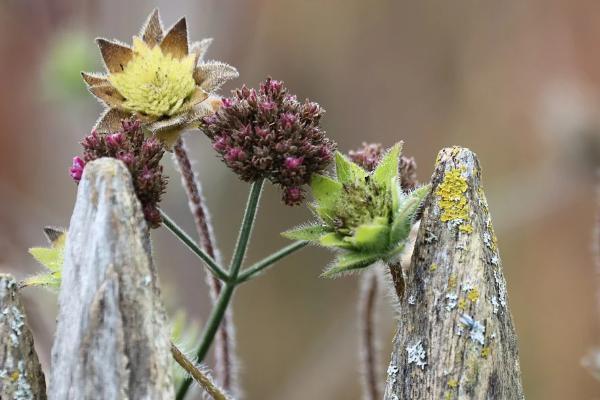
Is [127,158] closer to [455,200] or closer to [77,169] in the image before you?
[77,169]

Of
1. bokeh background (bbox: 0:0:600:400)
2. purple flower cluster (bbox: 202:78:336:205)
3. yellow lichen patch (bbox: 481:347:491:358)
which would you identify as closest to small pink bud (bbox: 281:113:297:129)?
purple flower cluster (bbox: 202:78:336:205)

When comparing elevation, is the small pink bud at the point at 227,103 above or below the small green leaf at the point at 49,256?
above

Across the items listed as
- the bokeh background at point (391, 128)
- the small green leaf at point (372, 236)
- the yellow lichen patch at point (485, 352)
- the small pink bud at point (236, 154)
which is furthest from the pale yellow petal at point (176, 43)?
the bokeh background at point (391, 128)

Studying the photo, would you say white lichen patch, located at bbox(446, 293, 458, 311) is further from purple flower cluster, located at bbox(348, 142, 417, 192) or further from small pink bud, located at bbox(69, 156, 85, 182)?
small pink bud, located at bbox(69, 156, 85, 182)

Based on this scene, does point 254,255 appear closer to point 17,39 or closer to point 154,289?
point 17,39

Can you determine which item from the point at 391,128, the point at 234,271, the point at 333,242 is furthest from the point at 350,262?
the point at 391,128

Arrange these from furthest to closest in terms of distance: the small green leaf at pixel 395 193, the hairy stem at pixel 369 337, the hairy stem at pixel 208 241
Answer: the hairy stem at pixel 369 337 → the hairy stem at pixel 208 241 → the small green leaf at pixel 395 193

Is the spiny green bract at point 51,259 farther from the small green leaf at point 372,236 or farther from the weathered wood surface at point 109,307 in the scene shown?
the small green leaf at point 372,236
